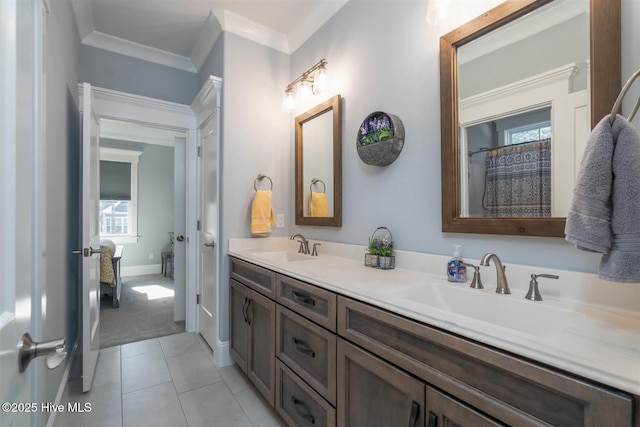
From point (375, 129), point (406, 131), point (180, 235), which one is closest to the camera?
point (406, 131)

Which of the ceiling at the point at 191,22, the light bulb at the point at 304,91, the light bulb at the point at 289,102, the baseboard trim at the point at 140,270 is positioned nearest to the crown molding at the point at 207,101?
the ceiling at the point at 191,22

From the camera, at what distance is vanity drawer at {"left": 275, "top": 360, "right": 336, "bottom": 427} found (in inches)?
50.5

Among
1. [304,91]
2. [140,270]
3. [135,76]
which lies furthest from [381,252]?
[140,270]

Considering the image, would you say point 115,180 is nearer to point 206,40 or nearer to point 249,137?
point 206,40

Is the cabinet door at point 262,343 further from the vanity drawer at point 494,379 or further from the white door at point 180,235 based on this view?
the white door at point 180,235

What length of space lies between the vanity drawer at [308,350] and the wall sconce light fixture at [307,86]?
1525mm

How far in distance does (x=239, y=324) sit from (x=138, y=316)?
1.93 m

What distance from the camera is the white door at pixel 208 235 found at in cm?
245

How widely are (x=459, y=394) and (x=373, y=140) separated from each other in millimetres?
1287

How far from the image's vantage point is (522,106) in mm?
1157

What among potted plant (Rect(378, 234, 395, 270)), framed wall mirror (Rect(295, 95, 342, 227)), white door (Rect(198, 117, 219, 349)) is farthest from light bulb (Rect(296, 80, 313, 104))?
potted plant (Rect(378, 234, 395, 270))

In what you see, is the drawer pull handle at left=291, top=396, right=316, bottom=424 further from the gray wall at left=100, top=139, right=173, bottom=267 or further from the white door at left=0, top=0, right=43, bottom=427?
the gray wall at left=100, top=139, right=173, bottom=267

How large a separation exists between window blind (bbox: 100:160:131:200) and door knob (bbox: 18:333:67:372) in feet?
18.4

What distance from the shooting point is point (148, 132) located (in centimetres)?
496
